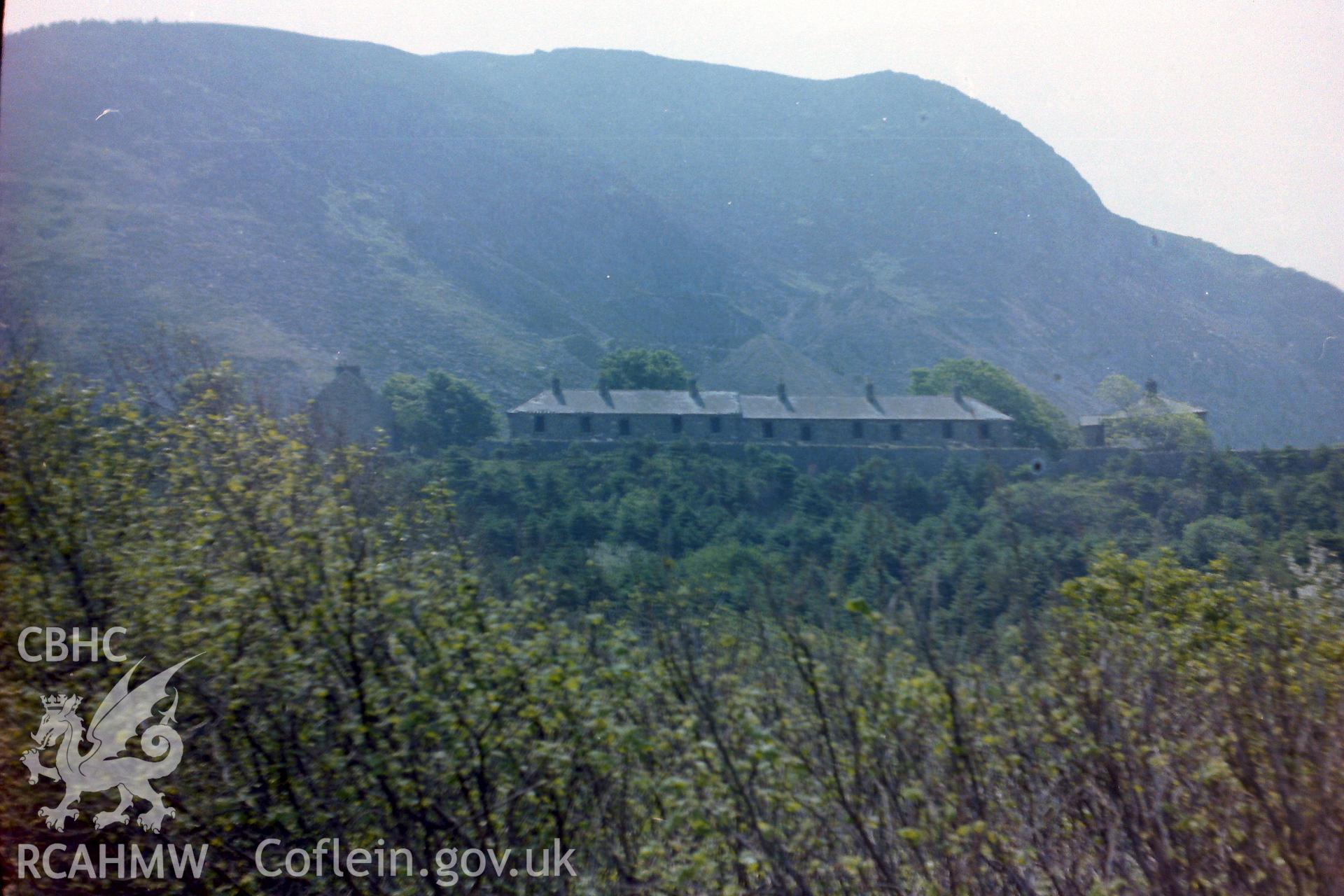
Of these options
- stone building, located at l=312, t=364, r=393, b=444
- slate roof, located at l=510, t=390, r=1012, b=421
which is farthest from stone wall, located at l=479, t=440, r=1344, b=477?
stone building, located at l=312, t=364, r=393, b=444

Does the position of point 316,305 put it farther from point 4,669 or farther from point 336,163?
point 4,669

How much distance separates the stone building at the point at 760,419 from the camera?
42038 millimetres

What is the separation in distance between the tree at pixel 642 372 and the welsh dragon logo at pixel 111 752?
1851 inches

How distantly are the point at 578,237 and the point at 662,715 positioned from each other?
91555 millimetres

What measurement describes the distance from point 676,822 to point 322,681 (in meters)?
2.09

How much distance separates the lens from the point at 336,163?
266 ft

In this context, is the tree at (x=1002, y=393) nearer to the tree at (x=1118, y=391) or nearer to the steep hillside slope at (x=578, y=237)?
the tree at (x=1118, y=391)

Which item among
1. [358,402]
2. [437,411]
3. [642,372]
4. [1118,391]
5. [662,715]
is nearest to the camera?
[662,715]

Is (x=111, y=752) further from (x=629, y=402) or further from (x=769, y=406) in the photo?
(x=769, y=406)

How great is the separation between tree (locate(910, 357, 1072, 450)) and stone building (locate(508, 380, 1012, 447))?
1.22 m

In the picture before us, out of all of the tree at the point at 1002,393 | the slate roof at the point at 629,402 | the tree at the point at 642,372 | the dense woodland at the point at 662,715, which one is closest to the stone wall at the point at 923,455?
the tree at the point at 1002,393

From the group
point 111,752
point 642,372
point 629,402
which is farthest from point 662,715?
point 642,372

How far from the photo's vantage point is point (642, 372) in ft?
182

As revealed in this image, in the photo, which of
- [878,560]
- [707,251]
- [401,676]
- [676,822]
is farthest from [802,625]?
[707,251]
